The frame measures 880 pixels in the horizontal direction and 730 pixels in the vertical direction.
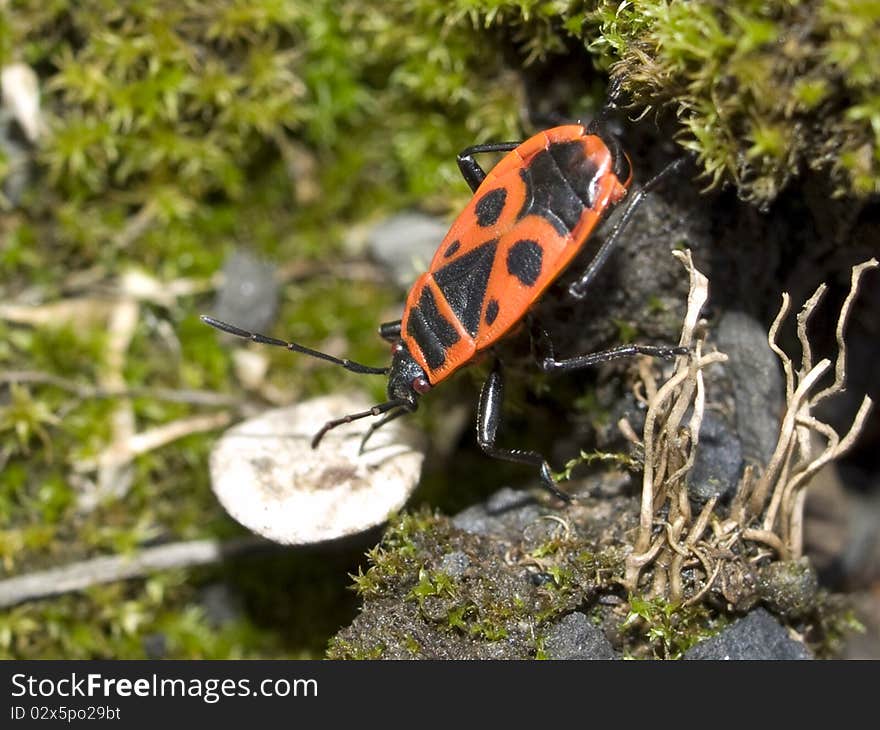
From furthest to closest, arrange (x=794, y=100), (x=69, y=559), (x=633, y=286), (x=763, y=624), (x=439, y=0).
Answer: (x=69, y=559) → (x=439, y=0) → (x=633, y=286) → (x=763, y=624) → (x=794, y=100)

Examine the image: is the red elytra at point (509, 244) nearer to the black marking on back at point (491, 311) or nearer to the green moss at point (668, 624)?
the black marking on back at point (491, 311)

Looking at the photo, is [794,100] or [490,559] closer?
[794,100]

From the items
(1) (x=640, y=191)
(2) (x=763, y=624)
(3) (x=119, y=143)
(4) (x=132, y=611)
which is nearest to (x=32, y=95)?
(3) (x=119, y=143)

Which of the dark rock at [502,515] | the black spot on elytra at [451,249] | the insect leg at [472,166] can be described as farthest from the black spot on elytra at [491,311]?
the dark rock at [502,515]

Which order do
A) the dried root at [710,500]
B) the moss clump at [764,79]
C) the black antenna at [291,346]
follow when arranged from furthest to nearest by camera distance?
the black antenna at [291,346] < the dried root at [710,500] < the moss clump at [764,79]

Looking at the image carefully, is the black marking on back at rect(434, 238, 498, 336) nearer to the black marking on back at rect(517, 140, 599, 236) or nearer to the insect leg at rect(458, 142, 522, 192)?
the black marking on back at rect(517, 140, 599, 236)
